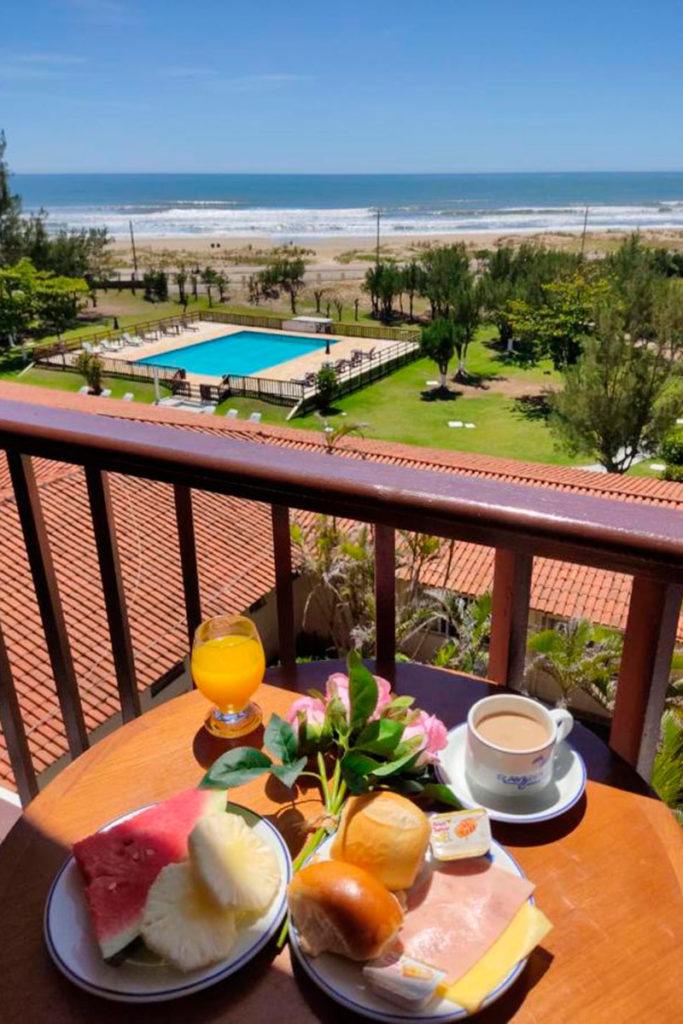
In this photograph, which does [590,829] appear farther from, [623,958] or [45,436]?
[45,436]

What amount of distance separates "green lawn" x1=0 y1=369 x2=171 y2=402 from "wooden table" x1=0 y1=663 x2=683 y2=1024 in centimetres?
2330

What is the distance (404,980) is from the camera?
0.61 m

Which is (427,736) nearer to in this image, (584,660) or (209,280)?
(584,660)

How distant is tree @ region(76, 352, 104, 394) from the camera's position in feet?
76.4

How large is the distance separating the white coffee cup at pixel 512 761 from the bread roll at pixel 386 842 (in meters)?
0.16

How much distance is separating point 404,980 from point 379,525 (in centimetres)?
61

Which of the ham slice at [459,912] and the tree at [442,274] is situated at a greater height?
the ham slice at [459,912]

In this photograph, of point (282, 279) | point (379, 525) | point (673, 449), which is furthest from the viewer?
point (282, 279)

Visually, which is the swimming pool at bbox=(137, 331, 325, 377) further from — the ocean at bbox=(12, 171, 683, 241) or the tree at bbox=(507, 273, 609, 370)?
the ocean at bbox=(12, 171, 683, 241)

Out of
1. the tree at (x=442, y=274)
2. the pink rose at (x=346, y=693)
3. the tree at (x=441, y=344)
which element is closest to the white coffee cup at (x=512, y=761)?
the pink rose at (x=346, y=693)

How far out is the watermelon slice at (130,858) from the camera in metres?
0.68

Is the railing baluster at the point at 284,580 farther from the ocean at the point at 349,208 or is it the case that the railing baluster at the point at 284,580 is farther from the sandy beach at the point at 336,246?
the ocean at the point at 349,208

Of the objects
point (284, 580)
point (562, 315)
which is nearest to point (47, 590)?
point (284, 580)

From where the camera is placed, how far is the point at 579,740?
1045 mm
